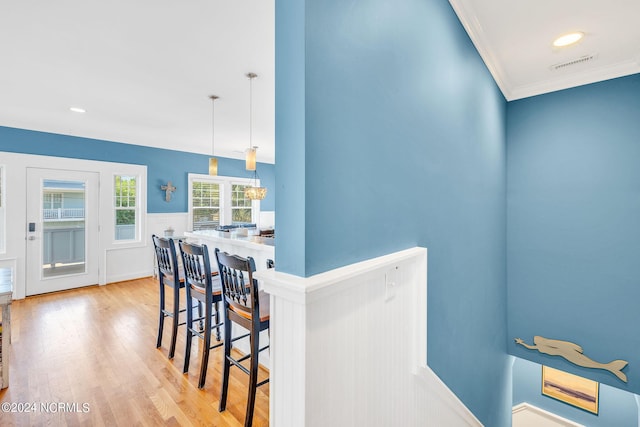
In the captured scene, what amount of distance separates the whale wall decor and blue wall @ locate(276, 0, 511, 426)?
1.01 metres

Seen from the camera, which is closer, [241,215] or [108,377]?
[108,377]

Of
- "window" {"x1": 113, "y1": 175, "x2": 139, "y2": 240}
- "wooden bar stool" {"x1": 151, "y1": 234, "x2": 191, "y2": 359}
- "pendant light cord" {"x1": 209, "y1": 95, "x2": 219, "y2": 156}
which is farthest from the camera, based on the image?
"window" {"x1": 113, "y1": 175, "x2": 139, "y2": 240}

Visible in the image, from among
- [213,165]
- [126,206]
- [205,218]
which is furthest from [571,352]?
[126,206]

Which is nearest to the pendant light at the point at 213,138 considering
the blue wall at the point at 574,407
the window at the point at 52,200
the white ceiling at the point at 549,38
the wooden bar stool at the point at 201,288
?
the wooden bar stool at the point at 201,288

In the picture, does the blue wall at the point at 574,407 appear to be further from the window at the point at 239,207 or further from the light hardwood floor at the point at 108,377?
the window at the point at 239,207

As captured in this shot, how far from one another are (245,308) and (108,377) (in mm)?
1498

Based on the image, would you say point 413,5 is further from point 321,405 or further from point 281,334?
point 321,405

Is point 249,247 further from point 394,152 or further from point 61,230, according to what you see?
point 61,230

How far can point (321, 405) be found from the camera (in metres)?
0.86

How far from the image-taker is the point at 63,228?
4582mm

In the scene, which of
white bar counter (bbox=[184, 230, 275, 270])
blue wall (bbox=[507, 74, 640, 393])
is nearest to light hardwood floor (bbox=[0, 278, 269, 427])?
white bar counter (bbox=[184, 230, 275, 270])

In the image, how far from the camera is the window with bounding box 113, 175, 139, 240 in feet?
16.8

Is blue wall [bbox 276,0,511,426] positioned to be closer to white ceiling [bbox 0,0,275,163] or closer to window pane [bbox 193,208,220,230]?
white ceiling [bbox 0,0,275,163]

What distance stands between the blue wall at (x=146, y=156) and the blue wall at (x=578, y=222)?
5592mm
